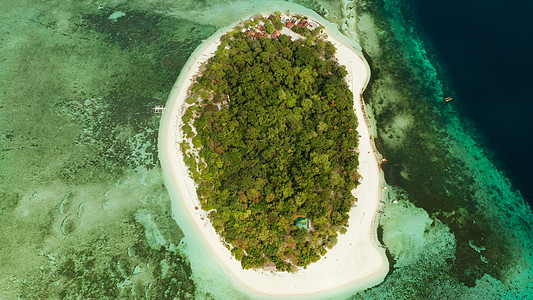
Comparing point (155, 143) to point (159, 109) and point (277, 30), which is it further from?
point (277, 30)

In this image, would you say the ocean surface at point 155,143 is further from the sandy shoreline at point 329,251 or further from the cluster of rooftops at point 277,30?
the cluster of rooftops at point 277,30

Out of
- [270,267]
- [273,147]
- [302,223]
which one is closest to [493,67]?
[273,147]

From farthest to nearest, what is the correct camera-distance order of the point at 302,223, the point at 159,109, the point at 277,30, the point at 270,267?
the point at 277,30 < the point at 159,109 < the point at 302,223 < the point at 270,267

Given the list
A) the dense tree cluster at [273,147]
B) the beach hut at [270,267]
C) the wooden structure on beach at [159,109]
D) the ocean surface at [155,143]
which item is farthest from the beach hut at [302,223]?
the wooden structure on beach at [159,109]

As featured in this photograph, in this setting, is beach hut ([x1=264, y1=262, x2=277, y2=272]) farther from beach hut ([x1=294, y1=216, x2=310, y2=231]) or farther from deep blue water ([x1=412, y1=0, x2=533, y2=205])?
deep blue water ([x1=412, y1=0, x2=533, y2=205])

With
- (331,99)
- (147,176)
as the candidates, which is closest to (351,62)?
(331,99)

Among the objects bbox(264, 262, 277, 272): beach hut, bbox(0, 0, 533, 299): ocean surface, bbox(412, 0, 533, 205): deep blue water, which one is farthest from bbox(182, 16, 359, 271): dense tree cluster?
bbox(412, 0, 533, 205): deep blue water

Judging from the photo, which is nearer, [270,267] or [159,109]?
[270,267]
